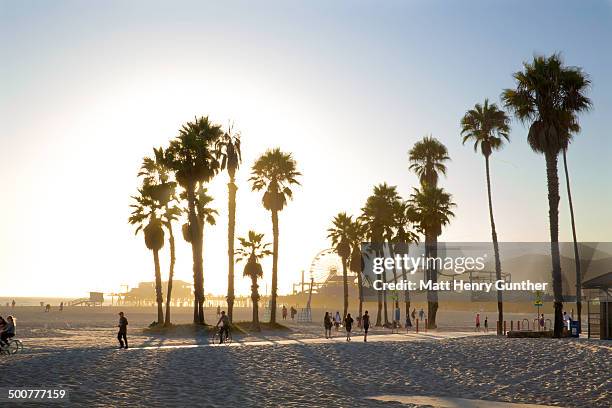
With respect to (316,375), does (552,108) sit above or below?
above

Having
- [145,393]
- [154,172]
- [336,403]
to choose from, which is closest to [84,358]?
[145,393]

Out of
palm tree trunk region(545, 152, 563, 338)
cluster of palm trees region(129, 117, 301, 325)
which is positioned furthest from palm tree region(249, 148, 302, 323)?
palm tree trunk region(545, 152, 563, 338)

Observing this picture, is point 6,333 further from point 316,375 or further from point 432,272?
point 432,272

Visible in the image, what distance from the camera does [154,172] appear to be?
6312cm

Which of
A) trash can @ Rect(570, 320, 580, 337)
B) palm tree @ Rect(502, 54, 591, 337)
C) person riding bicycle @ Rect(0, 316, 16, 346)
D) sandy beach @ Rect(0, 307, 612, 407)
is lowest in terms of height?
trash can @ Rect(570, 320, 580, 337)

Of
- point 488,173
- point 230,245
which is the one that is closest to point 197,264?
point 230,245

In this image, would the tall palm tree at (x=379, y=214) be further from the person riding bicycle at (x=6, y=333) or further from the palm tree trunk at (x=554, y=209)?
the person riding bicycle at (x=6, y=333)

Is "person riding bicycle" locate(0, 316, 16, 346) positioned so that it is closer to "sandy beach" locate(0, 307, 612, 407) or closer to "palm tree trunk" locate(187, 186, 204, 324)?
"sandy beach" locate(0, 307, 612, 407)

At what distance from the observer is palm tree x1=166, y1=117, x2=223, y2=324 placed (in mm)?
52750

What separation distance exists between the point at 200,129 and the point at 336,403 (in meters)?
40.1

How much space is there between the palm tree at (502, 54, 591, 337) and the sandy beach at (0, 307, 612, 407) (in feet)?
45.1

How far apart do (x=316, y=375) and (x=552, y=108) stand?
1167 inches

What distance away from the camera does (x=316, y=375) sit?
21.6 m

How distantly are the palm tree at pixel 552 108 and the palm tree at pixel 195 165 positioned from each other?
2363 cm
